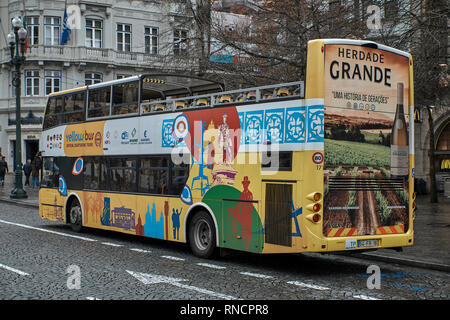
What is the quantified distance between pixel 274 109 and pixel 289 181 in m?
1.16

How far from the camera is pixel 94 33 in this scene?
1844 inches

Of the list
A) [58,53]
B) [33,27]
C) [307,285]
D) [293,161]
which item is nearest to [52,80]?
[58,53]

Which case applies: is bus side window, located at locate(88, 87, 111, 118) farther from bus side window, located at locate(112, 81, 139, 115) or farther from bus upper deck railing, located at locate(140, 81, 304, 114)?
bus upper deck railing, located at locate(140, 81, 304, 114)

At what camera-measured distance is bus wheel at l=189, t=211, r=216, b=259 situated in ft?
36.7

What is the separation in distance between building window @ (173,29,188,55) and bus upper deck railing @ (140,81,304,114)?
7.59 metres

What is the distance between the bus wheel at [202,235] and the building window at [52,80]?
37.0 meters

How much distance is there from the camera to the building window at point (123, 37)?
1880 inches

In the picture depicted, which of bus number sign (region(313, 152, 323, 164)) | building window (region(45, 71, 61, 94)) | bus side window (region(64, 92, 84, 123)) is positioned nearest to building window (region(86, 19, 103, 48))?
building window (region(45, 71, 61, 94))

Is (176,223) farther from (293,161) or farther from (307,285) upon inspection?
(307,285)

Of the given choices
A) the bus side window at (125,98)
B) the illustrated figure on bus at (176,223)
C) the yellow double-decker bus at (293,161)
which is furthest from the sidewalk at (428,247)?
the bus side window at (125,98)

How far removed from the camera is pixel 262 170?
10047 mm

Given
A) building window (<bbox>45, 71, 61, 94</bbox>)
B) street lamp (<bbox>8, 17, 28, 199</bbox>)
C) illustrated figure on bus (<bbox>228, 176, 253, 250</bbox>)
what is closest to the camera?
illustrated figure on bus (<bbox>228, 176, 253, 250</bbox>)

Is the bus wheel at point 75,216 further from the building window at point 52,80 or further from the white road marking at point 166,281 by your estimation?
the building window at point 52,80

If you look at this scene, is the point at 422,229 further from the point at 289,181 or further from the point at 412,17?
the point at 289,181
